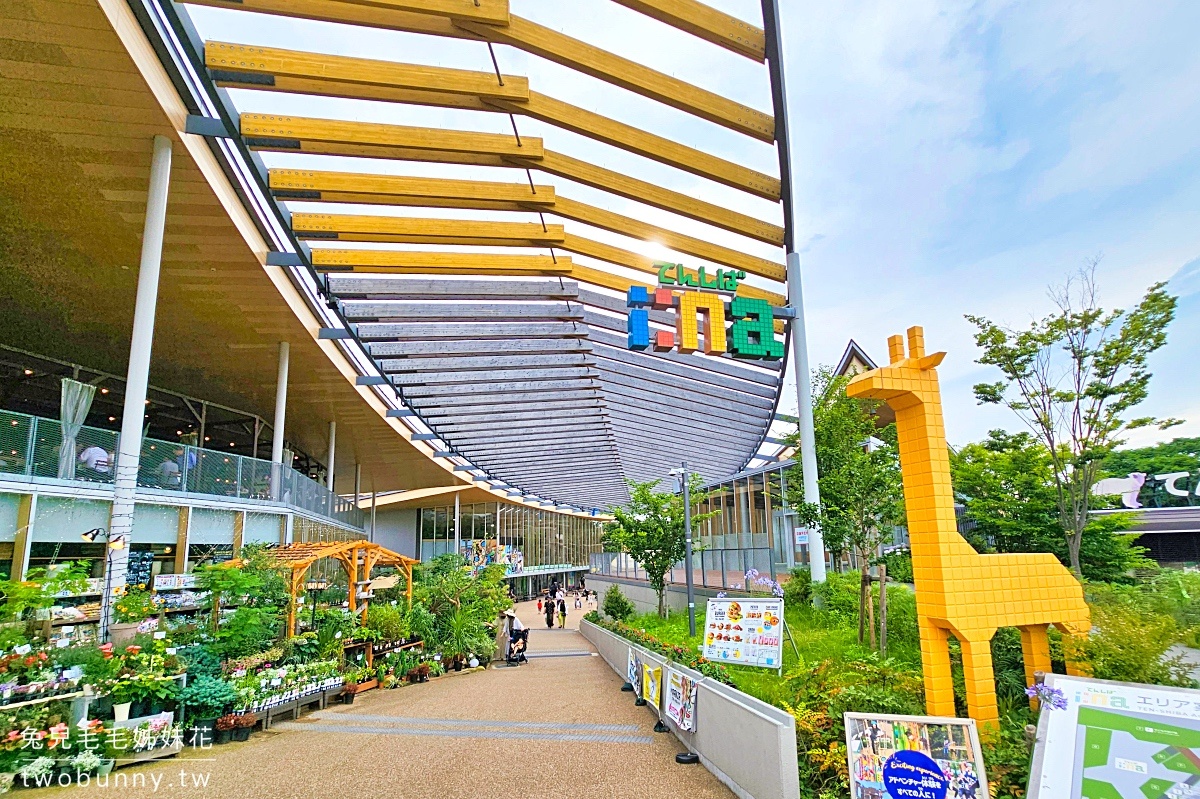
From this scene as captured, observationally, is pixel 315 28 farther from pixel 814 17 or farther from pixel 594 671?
pixel 594 671

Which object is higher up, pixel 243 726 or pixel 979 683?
pixel 979 683

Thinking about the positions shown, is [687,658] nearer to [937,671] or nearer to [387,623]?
[937,671]

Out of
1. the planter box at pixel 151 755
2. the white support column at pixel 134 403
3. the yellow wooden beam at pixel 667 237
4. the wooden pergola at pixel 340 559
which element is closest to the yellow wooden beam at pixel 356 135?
the white support column at pixel 134 403

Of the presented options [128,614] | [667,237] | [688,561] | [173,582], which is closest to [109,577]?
[128,614]

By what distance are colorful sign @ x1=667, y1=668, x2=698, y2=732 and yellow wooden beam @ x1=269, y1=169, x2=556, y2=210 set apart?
751 cm

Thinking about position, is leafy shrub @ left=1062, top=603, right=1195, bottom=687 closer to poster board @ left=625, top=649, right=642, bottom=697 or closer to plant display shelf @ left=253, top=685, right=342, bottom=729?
poster board @ left=625, top=649, right=642, bottom=697

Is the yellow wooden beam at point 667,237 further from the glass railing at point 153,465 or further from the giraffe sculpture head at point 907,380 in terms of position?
the glass railing at point 153,465

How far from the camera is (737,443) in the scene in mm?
27688

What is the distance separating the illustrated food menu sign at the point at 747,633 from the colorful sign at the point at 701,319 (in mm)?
4015

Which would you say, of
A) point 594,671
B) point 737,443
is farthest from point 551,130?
point 737,443

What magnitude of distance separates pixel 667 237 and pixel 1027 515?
9.03 metres

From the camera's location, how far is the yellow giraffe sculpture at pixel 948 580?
18.2ft

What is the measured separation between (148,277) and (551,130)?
6.05 m

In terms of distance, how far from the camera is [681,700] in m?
8.09
